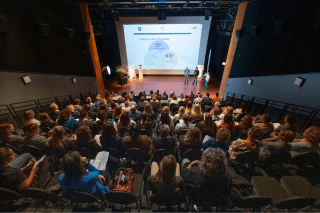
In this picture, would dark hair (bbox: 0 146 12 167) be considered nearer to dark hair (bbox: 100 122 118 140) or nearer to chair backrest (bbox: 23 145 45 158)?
chair backrest (bbox: 23 145 45 158)

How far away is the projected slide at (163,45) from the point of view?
10492 mm

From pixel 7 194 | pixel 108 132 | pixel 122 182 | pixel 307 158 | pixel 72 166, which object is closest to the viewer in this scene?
pixel 72 166

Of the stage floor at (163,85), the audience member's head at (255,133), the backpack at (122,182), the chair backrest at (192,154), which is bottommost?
the stage floor at (163,85)

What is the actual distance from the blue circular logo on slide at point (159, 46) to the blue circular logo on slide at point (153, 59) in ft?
0.81

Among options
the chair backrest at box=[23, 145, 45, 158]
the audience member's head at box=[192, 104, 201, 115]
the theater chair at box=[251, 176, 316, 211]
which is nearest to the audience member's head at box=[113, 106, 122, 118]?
the chair backrest at box=[23, 145, 45, 158]

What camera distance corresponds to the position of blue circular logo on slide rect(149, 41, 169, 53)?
1102cm

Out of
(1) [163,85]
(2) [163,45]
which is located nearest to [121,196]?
(1) [163,85]

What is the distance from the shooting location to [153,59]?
11.8 metres

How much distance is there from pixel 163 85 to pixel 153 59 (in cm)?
257

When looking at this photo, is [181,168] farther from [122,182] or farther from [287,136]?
[287,136]

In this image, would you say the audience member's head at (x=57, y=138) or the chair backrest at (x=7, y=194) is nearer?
the chair backrest at (x=7, y=194)

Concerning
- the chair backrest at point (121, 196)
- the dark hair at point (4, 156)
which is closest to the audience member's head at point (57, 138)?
the dark hair at point (4, 156)

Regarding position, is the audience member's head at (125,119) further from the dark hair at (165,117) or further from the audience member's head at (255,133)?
the audience member's head at (255,133)

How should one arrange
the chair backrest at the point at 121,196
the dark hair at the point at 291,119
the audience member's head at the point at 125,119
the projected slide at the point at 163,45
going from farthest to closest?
the projected slide at the point at 163,45
the audience member's head at the point at 125,119
the dark hair at the point at 291,119
the chair backrest at the point at 121,196
